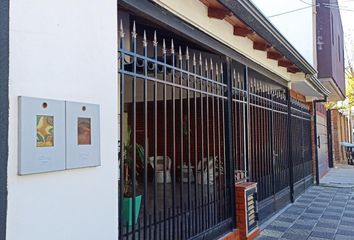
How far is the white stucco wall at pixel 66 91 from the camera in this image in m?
1.88

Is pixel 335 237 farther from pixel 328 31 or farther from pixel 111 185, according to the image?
pixel 328 31

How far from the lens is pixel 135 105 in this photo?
10.3 feet

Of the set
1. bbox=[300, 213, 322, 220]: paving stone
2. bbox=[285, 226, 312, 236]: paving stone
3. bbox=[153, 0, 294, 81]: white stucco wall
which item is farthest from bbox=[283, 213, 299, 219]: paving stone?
bbox=[153, 0, 294, 81]: white stucco wall

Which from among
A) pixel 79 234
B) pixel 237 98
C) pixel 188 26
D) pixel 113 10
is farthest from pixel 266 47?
pixel 79 234

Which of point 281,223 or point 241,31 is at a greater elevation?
point 241,31

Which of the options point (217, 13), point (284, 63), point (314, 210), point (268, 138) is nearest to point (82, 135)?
point (217, 13)

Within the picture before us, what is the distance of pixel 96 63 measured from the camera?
2.38m

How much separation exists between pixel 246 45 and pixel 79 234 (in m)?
4.27

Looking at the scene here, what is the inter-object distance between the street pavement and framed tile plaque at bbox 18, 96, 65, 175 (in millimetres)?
4014

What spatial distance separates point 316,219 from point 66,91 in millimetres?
5683

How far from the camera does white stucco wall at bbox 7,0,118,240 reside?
1875 millimetres

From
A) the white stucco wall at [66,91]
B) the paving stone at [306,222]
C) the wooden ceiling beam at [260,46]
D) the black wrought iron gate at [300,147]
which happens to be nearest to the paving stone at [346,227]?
the paving stone at [306,222]

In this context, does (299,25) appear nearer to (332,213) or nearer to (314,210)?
(314,210)

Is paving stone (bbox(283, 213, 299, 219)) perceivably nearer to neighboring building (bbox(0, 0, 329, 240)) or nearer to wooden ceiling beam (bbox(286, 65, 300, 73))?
neighboring building (bbox(0, 0, 329, 240))
